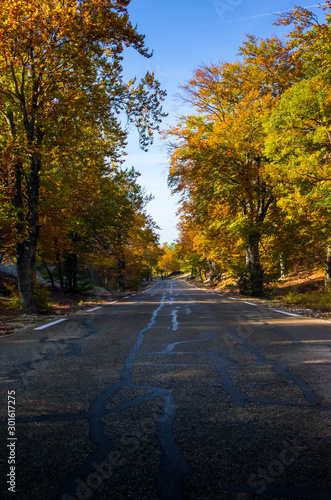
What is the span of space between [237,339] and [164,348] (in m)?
1.39

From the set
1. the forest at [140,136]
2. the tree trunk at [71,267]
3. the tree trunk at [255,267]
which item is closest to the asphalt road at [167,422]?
the forest at [140,136]

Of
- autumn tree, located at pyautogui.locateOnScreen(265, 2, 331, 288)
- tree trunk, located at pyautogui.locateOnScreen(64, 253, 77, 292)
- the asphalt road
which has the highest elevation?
autumn tree, located at pyautogui.locateOnScreen(265, 2, 331, 288)

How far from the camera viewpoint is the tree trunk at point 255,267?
19.0m

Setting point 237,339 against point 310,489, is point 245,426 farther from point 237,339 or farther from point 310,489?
point 237,339

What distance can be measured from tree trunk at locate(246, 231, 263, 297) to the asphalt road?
14.2 meters

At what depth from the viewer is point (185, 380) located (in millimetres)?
3467

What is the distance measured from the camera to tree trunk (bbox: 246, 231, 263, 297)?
1897cm

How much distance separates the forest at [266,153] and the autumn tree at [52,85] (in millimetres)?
4873

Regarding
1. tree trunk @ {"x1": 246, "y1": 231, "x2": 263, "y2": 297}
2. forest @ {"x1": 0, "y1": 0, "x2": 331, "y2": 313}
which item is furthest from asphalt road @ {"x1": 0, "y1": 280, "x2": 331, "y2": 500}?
tree trunk @ {"x1": 246, "y1": 231, "x2": 263, "y2": 297}

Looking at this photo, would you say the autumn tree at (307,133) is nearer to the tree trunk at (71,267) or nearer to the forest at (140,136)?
the forest at (140,136)

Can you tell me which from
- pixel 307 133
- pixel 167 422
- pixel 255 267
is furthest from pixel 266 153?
pixel 167 422

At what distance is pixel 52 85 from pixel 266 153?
8293 millimetres

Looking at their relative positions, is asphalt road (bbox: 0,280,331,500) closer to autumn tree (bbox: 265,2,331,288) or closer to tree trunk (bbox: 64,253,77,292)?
autumn tree (bbox: 265,2,331,288)

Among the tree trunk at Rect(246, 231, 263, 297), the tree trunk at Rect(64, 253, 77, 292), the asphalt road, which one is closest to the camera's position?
the asphalt road
